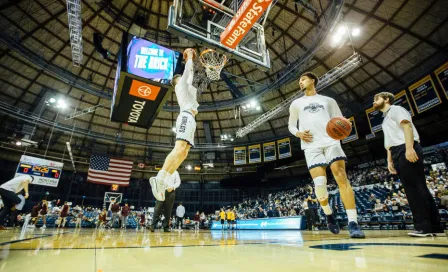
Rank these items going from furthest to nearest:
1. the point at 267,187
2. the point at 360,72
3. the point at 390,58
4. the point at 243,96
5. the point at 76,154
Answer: the point at 267,187 → the point at 76,154 → the point at 243,96 → the point at 360,72 → the point at 390,58

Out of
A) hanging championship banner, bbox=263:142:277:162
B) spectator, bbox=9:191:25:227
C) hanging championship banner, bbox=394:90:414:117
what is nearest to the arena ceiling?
hanging championship banner, bbox=394:90:414:117

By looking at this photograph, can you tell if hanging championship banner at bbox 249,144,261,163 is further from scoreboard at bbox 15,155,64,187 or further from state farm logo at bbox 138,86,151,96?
scoreboard at bbox 15,155,64,187

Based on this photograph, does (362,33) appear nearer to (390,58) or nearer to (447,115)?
(390,58)

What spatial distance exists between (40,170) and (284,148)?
1820cm

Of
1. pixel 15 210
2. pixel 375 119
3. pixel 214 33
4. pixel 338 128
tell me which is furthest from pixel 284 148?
pixel 15 210

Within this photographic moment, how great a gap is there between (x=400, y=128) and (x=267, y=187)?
22.0m

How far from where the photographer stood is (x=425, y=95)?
34.6 ft

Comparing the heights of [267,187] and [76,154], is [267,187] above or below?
below

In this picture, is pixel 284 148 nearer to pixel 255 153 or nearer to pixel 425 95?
pixel 255 153

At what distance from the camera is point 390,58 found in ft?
41.5

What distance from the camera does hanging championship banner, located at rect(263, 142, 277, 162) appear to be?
56.9 ft

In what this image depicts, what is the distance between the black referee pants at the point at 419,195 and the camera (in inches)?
102

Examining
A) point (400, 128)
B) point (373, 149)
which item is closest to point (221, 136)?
point (373, 149)

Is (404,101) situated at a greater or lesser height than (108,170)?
greater
